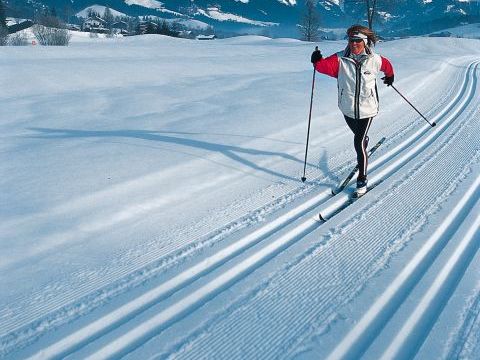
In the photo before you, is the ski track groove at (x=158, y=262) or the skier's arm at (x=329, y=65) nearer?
the ski track groove at (x=158, y=262)

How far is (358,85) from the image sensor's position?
4793mm

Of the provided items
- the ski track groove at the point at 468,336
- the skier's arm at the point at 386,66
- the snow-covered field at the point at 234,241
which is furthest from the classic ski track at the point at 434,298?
the skier's arm at the point at 386,66

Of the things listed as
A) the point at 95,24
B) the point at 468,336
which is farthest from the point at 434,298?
the point at 95,24

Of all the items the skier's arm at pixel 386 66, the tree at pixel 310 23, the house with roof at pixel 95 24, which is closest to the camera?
the skier's arm at pixel 386 66

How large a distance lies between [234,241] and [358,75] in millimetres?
2355

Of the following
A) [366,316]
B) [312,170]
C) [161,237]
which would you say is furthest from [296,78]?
[366,316]

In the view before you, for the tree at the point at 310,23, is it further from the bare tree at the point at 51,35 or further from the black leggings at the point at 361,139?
the black leggings at the point at 361,139

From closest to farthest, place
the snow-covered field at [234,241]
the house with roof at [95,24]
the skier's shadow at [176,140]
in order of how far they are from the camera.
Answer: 1. the snow-covered field at [234,241]
2. the skier's shadow at [176,140]
3. the house with roof at [95,24]

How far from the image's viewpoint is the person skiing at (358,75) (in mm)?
4645

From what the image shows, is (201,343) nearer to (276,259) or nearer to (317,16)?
(276,259)

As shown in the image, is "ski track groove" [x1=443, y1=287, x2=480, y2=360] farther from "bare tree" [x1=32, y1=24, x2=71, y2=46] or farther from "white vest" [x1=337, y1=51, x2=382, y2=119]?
"bare tree" [x1=32, y1=24, x2=71, y2=46]

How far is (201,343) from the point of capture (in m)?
2.73

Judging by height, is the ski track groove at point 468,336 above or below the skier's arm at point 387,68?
below

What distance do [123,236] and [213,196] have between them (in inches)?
48.3
